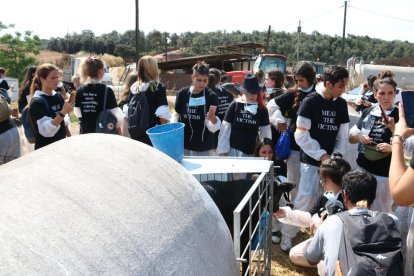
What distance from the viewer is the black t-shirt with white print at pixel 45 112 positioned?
13.2 feet

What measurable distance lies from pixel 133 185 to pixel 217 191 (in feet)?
4.18

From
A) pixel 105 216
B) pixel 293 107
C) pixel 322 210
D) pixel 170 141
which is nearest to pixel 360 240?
pixel 322 210

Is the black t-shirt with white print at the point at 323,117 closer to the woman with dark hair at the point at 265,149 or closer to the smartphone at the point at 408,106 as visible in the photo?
the woman with dark hair at the point at 265,149

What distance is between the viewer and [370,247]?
2213 millimetres

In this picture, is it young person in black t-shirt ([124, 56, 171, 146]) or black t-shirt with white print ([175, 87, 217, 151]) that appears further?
black t-shirt with white print ([175, 87, 217, 151])

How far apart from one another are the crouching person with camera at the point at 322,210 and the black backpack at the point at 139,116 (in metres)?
1.84

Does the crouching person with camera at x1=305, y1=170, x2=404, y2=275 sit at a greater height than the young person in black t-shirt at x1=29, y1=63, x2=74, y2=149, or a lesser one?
lesser

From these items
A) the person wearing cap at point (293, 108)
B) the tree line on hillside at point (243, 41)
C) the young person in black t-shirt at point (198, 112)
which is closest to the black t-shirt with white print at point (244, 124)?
the young person in black t-shirt at point (198, 112)

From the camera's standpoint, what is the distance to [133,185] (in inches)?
57.8

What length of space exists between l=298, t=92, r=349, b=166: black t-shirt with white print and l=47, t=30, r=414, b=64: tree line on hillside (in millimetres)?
58242

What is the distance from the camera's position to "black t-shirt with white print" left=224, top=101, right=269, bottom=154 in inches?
178

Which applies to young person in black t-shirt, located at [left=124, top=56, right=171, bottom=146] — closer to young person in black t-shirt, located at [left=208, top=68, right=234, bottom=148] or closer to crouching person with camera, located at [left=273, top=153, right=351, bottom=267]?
young person in black t-shirt, located at [left=208, top=68, right=234, bottom=148]

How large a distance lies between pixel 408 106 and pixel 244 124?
7.65 ft

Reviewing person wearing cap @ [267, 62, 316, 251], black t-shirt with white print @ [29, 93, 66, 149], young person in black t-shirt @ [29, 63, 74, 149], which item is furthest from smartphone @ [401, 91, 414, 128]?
black t-shirt with white print @ [29, 93, 66, 149]
